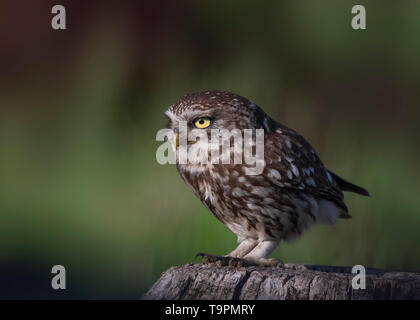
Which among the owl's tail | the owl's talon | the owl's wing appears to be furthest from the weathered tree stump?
the owl's tail

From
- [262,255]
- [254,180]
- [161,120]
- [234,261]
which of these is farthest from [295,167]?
[161,120]

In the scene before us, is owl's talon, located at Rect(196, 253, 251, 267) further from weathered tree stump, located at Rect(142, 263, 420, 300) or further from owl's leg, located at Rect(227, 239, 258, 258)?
owl's leg, located at Rect(227, 239, 258, 258)

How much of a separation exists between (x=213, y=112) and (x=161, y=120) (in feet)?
4.85

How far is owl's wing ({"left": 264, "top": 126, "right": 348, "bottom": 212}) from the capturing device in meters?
2.83

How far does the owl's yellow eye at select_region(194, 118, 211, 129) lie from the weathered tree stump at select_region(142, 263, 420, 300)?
0.74 m

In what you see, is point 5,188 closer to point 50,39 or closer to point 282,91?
point 50,39

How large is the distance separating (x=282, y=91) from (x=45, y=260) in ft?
7.20

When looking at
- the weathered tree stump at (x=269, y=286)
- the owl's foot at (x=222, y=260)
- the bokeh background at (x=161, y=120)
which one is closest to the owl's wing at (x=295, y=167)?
the owl's foot at (x=222, y=260)

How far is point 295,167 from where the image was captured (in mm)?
2902

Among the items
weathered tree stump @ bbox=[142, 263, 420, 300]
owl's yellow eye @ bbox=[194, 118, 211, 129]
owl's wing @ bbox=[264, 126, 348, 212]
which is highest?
owl's yellow eye @ bbox=[194, 118, 211, 129]

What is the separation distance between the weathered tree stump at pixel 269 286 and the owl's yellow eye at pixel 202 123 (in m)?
0.74

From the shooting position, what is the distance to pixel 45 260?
13.6 ft

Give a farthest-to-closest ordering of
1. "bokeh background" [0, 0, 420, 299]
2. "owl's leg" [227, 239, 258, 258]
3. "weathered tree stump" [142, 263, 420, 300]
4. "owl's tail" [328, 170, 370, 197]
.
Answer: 1. "bokeh background" [0, 0, 420, 299]
2. "owl's tail" [328, 170, 370, 197]
3. "owl's leg" [227, 239, 258, 258]
4. "weathered tree stump" [142, 263, 420, 300]

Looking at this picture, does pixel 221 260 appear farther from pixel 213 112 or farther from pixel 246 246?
pixel 213 112
